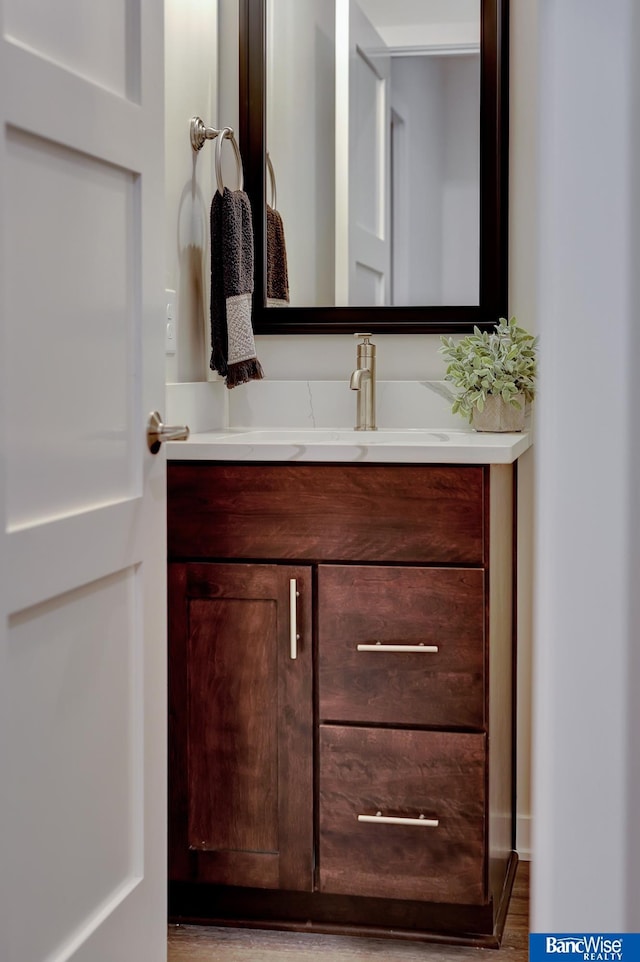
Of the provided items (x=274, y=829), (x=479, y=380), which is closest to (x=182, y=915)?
(x=274, y=829)

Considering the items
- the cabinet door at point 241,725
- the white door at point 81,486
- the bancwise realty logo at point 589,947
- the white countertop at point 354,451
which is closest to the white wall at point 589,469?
the bancwise realty logo at point 589,947

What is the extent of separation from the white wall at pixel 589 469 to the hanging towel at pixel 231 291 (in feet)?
5.13

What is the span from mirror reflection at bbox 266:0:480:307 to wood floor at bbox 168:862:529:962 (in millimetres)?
1327

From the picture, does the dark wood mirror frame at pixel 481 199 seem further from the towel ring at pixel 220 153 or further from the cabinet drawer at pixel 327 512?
the cabinet drawer at pixel 327 512

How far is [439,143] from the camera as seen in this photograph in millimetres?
2328

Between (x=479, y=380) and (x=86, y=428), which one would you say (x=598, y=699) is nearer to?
(x=86, y=428)

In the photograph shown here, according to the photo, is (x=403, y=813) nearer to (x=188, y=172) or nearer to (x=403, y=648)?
(x=403, y=648)

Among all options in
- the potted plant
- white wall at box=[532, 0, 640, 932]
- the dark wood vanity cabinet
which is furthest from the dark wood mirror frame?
white wall at box=[532, 0, 640, 932]

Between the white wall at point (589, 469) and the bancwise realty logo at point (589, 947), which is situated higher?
the white wall at point (589, 469)

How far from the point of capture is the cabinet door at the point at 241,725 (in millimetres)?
1874

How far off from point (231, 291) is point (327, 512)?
604 millimetres

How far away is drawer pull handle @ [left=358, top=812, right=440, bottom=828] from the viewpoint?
1.83 metres

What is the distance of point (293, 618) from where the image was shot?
1.86 meters

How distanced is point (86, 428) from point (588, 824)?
2.92 ft
